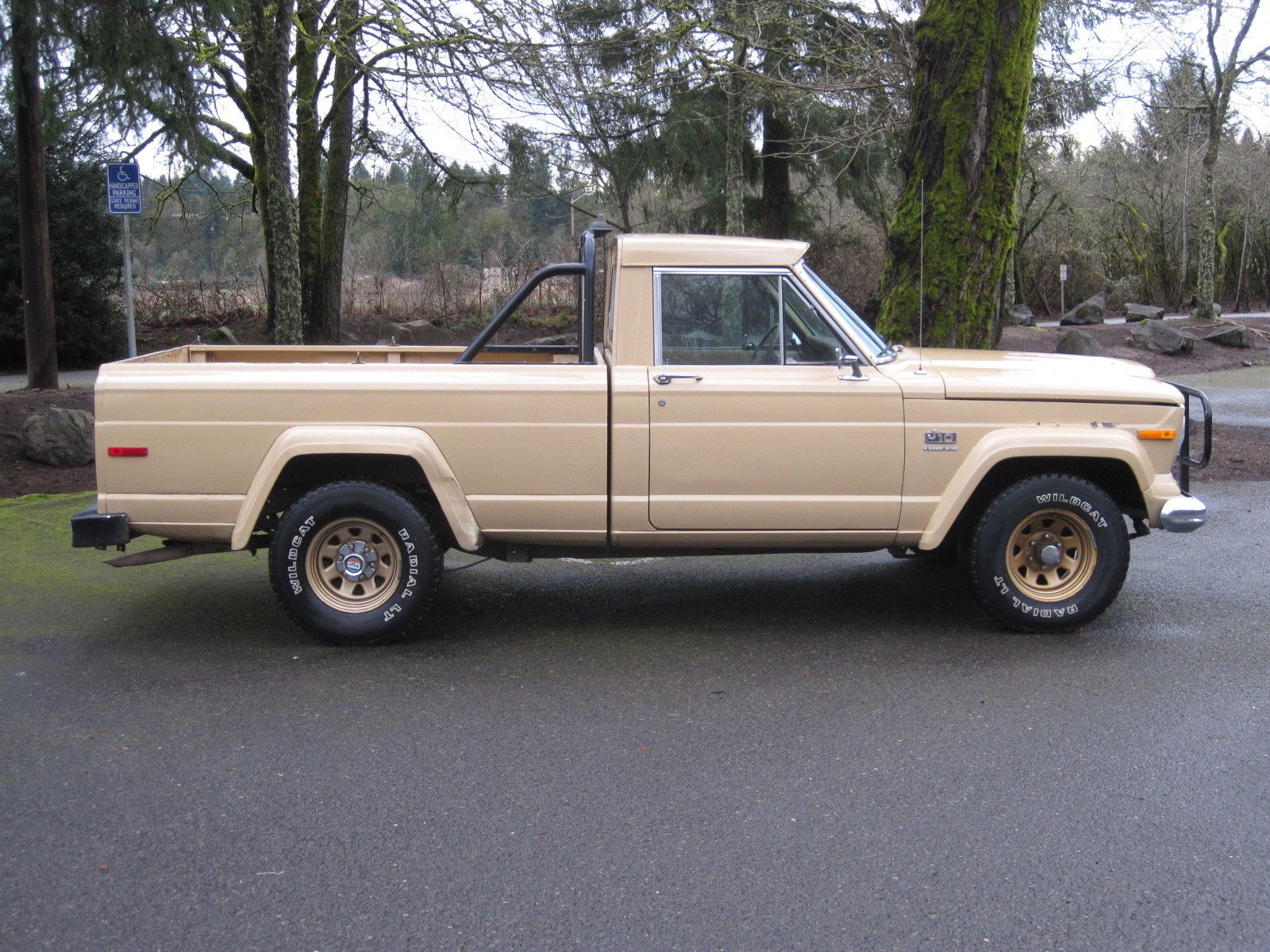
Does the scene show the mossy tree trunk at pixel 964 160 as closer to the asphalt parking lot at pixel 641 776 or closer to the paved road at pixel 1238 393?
the asphalt parking lot at pixel 641 776

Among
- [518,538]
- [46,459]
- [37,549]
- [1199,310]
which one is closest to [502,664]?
[518,538]

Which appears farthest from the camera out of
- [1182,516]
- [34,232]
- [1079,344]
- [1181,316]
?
[1181,316]

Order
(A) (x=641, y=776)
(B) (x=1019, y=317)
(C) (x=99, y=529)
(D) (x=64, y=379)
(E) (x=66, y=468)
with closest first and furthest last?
(A) (x=641, y=776), (C) (x=99, y=529), (E) (x=66, y=468), (D) (x=64, y=379), (B) (x=1019, y=317)

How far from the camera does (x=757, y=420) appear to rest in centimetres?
559

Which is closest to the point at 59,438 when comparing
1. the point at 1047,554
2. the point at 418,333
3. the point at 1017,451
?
the point at 1017,451

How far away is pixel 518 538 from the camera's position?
5.78 m

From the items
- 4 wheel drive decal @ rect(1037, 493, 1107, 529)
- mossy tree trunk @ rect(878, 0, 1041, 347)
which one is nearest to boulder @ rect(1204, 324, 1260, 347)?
mossy tree trunk @ rect(878, 0, 1041, 347)

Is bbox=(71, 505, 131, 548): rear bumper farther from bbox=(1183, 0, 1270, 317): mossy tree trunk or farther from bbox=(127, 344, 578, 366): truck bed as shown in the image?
bbox=(1183, 0, 1270, 317): mossy tree trunk

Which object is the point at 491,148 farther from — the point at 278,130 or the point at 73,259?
the point at 73,259

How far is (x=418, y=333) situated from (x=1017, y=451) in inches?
706

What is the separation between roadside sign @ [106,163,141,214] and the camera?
11695mm

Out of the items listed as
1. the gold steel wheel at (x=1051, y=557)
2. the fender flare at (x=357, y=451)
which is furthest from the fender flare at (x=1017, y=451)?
the fender flare at (x=357, y=451)

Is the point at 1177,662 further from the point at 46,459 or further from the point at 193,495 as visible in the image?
the point at 46,459

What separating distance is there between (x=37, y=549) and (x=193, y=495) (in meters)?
2.96
